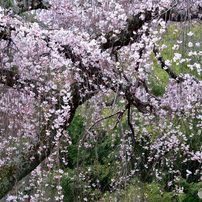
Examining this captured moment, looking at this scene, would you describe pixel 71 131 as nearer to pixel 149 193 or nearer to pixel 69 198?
pixel 69 198

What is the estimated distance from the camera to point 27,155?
87.4 inches

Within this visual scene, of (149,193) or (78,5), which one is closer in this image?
(78,5)

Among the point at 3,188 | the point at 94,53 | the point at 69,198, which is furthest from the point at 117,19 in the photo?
the point at 69,198

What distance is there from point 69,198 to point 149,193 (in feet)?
6.00

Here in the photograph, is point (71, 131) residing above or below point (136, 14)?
below

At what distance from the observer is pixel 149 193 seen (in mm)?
4512

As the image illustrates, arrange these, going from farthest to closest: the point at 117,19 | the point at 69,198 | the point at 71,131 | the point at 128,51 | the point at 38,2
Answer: the point at 71,131
the point at 69,198
the point at 38,2
the point at 117,19
the point at 128,51

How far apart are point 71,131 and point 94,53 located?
447 centimetres

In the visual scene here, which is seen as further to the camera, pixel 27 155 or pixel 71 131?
pixel 71 131

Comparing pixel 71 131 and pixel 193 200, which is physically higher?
pixel 71 131

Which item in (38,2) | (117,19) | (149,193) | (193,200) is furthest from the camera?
(149,193)

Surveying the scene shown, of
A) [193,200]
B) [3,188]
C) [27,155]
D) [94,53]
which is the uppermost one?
[94,53]

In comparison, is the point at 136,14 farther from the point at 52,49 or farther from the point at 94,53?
the point at 52,49

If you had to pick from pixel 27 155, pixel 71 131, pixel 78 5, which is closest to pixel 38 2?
pixel 78 5
